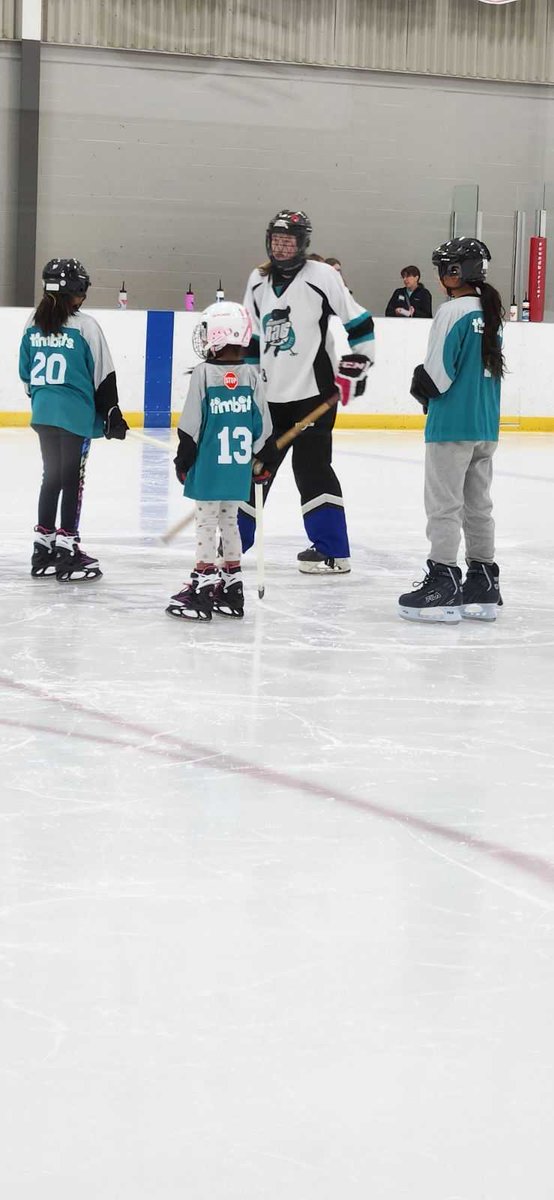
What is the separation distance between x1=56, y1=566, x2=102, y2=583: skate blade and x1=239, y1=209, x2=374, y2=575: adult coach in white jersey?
22.5 inches

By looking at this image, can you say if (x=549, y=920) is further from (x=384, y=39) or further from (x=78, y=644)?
(x=384, y=39)

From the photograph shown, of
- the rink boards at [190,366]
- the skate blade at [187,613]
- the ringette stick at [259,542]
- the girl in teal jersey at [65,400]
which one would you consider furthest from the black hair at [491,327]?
the rink boards at [190,366]

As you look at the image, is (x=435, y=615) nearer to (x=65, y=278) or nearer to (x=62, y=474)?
(x=62, y=474)

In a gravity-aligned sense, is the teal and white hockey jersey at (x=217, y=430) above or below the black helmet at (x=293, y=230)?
below

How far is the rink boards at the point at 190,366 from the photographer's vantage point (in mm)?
11266

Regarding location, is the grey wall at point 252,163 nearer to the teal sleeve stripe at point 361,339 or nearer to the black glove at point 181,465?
the teal sleeve stripe at point 361,339

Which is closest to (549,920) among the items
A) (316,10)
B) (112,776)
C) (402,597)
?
(112,776)

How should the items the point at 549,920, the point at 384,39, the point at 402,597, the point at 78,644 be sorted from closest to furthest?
the point at 549,920 → the point at 78,644 → the point at 402,597 → the point at 384,39

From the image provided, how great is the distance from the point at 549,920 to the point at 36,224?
12292 millimetres

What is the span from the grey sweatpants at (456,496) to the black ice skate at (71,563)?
1227 mm

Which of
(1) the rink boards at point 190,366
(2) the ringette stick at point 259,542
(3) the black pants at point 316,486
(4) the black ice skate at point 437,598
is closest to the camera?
(4) the black ice skate at point 437,598

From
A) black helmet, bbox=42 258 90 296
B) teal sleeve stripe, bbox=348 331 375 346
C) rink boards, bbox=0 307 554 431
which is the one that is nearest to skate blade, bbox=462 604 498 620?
teal sleeve stripe, bbox=348 331 375 346

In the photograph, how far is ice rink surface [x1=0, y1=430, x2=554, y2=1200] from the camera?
5.41 ft

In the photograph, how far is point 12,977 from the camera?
203 centimetres
